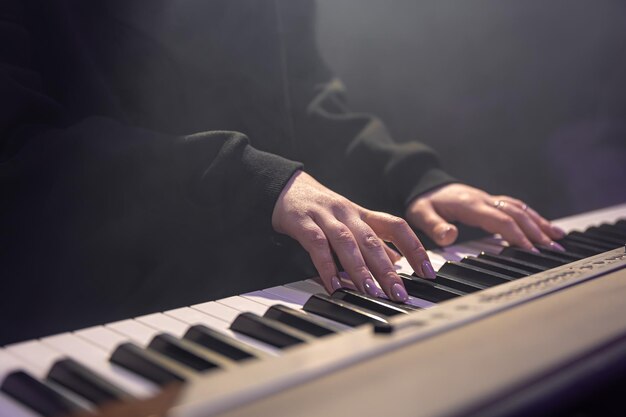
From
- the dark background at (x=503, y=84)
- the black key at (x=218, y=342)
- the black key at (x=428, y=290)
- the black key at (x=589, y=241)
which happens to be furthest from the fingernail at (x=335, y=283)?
the dark background at (x=503, y=84)

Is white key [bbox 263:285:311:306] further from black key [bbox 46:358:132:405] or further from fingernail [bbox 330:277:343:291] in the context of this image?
black key [bbox 46:358:132:405]

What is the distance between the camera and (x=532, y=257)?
120cm

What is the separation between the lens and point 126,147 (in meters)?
1.09

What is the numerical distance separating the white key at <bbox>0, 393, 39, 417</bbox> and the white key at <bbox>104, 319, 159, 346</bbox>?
154 mm

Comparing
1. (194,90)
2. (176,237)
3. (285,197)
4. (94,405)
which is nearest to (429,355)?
(94,405)

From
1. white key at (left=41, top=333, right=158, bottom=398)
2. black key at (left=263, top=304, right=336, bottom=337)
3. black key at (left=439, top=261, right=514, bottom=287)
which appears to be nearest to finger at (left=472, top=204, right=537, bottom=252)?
black key at (left=439, top=261, right=514, bottom=287)

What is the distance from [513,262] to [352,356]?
61 centimetres

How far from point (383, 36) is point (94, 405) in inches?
68.8

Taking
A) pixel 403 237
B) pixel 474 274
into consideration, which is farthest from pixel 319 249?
pixel 474 274

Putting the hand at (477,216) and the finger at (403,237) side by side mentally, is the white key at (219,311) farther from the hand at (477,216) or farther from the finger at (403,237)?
the hand at (477,216)

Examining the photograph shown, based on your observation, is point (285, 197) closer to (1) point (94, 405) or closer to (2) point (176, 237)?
(2) point (176, 237)

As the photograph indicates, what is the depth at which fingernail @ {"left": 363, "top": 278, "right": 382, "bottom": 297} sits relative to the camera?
3.08 feet

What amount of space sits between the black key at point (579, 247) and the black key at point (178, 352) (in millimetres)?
806

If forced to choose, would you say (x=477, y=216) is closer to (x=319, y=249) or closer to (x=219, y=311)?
(x=319, y=249)
